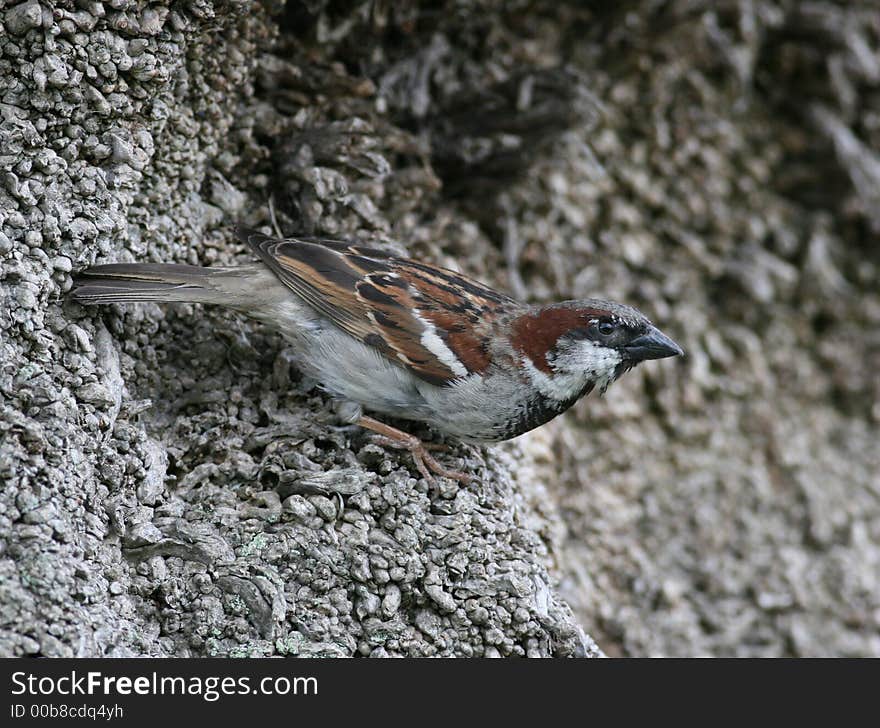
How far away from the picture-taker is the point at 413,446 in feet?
12.1

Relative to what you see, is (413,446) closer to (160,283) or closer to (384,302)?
(384,302)

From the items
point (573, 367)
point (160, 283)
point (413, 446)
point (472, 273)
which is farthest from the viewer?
point (472, 273)

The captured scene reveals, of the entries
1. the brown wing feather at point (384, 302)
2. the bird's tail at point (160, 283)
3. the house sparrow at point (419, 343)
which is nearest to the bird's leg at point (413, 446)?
the house sparrow at point (419, 343)

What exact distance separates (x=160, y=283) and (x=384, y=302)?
78 centimetres

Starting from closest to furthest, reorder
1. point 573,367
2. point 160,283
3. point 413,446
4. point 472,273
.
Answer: point 160,283, point 413,446, point 573,367, point 472,273

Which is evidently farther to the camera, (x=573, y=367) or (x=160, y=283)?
(x=573, y=367)

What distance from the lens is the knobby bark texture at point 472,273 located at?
3.15 metres

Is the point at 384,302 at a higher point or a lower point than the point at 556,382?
higher

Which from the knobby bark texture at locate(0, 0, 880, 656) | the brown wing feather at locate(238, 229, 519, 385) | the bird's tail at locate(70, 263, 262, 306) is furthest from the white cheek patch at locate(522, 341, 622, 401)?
the bird's tail at locate(70, 263, 262, 306)

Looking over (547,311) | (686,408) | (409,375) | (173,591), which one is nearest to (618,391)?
(686,408)

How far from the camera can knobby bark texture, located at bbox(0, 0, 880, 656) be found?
10.3 ft

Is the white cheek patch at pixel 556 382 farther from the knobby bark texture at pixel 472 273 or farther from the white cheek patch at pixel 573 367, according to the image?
the knobby bark texture at pixel 472 273

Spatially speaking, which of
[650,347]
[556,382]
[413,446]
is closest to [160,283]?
[413,446]

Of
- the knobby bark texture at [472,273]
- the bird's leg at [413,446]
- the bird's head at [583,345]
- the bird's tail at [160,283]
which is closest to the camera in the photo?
the knobby bark texture at [472,273]
